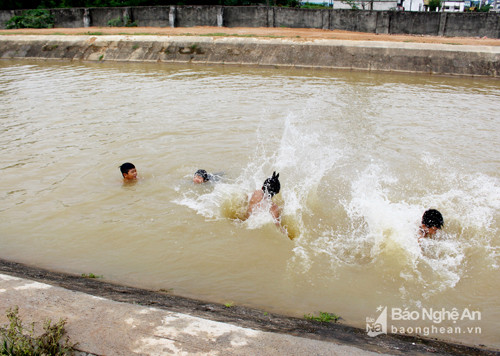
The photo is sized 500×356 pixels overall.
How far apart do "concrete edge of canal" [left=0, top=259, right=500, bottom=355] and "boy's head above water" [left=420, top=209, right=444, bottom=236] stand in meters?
2.05

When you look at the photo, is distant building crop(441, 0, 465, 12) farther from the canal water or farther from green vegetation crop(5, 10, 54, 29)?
green vegetation crop(5, 10, 54, 29)

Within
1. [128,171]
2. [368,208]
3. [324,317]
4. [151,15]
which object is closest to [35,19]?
[151,15]

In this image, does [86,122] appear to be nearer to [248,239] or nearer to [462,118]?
[248,239]

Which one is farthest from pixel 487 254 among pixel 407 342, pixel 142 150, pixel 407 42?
pixel 407 42

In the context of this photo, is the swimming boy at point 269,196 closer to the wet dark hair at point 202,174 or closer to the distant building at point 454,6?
the wet dark hair at point 202,174

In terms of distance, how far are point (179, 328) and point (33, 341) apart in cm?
106

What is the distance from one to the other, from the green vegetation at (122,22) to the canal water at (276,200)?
20.0m

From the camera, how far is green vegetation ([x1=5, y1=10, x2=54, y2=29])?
3394cm

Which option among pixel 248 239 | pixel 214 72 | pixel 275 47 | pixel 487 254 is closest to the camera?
pixel 487 254

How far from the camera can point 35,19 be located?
33875 millimetres

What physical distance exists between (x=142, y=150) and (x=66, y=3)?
36133 mm

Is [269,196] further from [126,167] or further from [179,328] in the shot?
[179,328]

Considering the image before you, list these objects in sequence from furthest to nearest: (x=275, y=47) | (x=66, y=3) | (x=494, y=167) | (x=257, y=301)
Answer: (x=66, y=3) → (x=275, y=47) → (x=494, y=167) → (x=257, y=301)

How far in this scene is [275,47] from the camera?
861 inches
